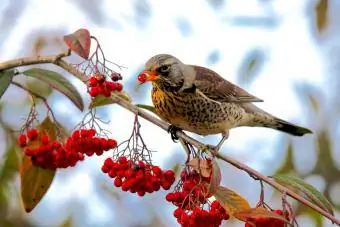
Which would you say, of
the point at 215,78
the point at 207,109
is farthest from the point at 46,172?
the point at 215,78

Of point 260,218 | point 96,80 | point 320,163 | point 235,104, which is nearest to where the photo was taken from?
point 260,218

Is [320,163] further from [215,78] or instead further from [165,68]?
[165,68]

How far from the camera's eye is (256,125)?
418 cm

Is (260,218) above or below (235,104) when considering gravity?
below

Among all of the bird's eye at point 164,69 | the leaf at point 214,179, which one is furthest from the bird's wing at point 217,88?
the leaf at point 214,179

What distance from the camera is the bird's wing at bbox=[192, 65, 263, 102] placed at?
377cm

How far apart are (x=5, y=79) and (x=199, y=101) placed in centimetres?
148

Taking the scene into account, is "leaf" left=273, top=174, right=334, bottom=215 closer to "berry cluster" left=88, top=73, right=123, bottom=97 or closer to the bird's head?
"berry cluster" left=88, top=73, right=123, bottom=97

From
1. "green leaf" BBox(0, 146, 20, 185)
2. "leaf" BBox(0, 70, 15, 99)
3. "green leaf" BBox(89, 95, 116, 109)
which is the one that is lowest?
"leaf" BBox(0, 70, 15, 99)

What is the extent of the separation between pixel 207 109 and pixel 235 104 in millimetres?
343

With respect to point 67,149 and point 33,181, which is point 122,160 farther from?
point 33,181

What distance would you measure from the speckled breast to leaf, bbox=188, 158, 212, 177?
1176 mm

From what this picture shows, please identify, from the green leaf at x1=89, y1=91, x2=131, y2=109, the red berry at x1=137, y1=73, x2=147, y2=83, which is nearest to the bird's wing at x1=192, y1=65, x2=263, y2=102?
the red berry at x1=137, y1=73, x2=147, y2=83

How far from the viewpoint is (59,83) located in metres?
2.48
